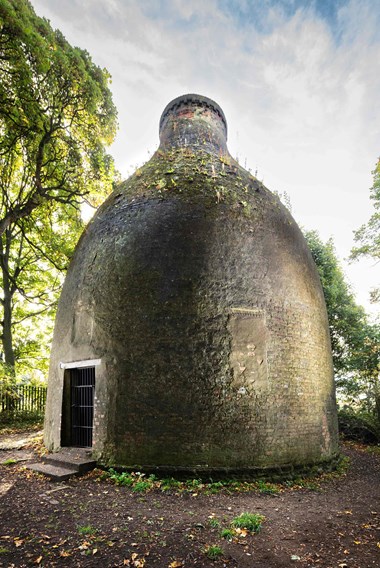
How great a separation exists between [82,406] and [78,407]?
18 centimetres

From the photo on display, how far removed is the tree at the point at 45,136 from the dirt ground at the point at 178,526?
11.3 meters

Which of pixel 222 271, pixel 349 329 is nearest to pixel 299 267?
pixel 222 271

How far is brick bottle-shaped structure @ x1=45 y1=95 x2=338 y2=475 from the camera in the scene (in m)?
7.39

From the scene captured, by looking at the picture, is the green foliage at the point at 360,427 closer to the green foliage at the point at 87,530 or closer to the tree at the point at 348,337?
the tree at the point at 348,337

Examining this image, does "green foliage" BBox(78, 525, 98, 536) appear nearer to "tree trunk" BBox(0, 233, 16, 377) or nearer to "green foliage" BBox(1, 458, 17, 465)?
"green foliage" BBox(1, 458, 17, 465)

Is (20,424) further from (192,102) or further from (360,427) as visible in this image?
(192,102)

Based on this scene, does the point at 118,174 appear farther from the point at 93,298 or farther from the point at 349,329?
the point at 349,329

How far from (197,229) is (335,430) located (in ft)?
21.3

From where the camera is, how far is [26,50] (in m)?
10.7

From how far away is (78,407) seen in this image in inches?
364

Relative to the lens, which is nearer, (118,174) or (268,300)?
(268,300)

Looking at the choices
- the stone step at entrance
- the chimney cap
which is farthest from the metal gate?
the chimney cap

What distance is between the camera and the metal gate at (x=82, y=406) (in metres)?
8.94

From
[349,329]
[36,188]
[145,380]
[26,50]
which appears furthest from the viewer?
[349,329]
